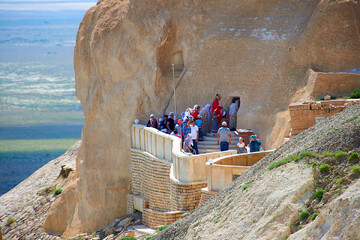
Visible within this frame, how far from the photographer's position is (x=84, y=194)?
3422cm

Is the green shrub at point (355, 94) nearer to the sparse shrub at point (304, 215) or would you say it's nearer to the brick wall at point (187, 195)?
the brick wall at point (187, 195)

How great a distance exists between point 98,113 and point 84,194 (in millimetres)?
3894

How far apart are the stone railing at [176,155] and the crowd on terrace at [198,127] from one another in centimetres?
37

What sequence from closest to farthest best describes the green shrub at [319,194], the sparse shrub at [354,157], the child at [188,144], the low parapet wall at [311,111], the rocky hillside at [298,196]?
1. the rocky hillside at [298,196]
2. the green shrub at [319,194]
3. the sparse shrub at [354,157]
4. the low parapet wall at [311,111]
5. the child at [188,144]

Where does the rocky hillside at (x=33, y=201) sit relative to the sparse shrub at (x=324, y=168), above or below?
below

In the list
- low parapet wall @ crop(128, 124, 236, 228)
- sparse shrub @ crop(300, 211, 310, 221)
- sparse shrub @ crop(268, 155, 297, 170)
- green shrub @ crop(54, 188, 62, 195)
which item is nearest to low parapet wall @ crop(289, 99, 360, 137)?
low parapet wall @ crop(128, 124, 236, 228)

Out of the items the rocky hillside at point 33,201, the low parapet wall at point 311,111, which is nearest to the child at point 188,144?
the low parapet wall at point 311,111

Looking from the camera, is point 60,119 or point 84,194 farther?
point 60,119

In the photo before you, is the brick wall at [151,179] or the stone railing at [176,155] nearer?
the stone railing at [176,155]

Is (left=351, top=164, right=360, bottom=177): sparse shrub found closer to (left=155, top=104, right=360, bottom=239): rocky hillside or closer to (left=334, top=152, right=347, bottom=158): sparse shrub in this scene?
(left=155, top=104, right=360, bottom=239): rocky hillside

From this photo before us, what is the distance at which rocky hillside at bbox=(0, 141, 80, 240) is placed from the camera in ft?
129

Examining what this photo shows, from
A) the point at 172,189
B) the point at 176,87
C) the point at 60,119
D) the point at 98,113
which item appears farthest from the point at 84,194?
the point at 60,119

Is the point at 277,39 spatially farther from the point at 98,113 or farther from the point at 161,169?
the point at 98,113

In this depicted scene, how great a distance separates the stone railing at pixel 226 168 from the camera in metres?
21.9
